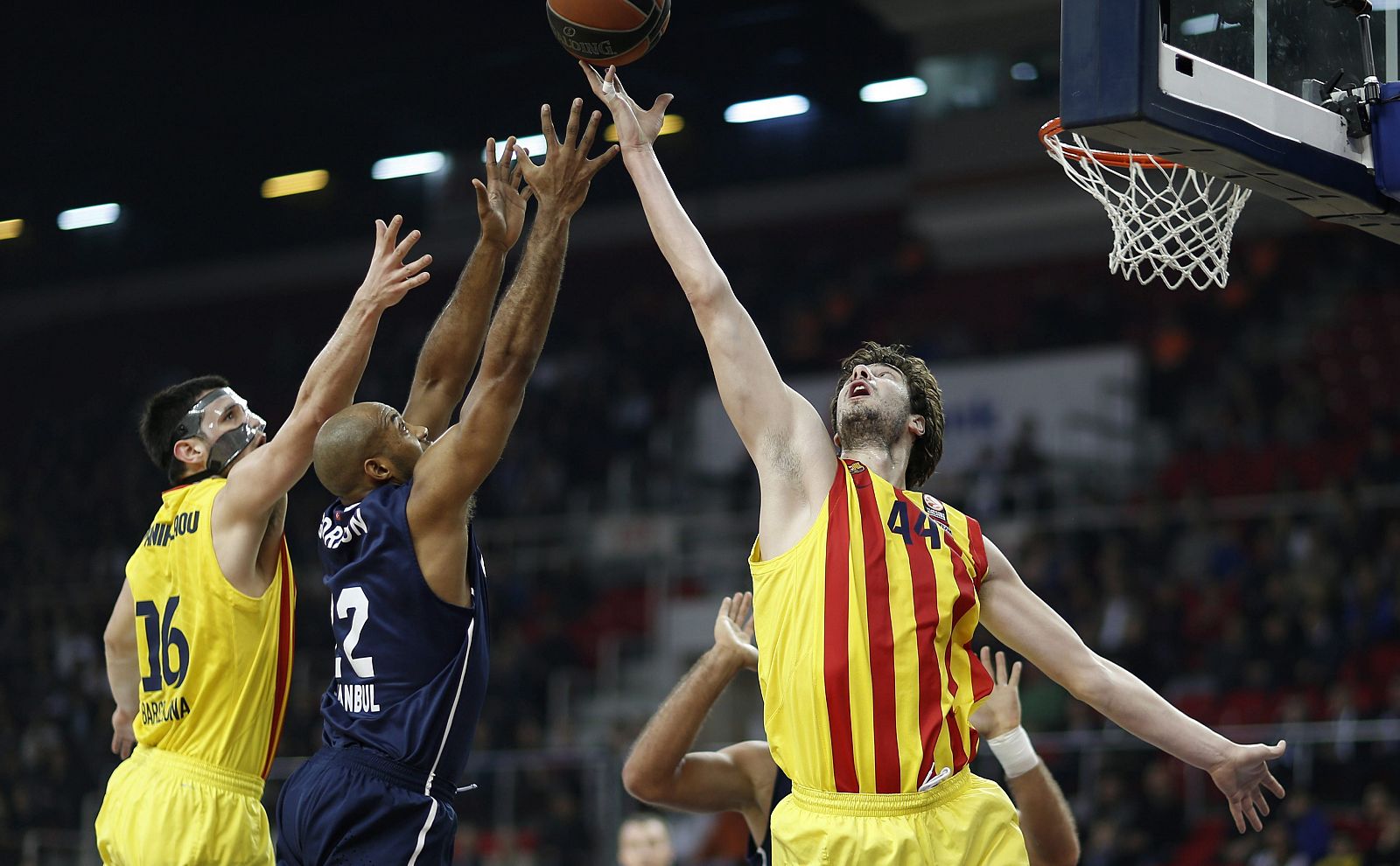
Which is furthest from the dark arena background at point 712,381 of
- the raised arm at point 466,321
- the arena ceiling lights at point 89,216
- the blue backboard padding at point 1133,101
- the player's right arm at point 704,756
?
the blue backboard padding at point 1133,101

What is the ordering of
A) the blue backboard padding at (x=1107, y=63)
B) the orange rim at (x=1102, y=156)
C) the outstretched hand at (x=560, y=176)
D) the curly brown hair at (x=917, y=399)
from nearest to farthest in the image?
1. the blue backboard padding at (x=1107, y=63)
2. the curly brown hair at (x=917, y=399)
3. the outstretched hand at (x=560, y=176)
4. the orange rim at (x=1102, y=156)

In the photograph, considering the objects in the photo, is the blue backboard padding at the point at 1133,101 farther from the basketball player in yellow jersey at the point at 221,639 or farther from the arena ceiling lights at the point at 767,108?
the arena ceiling lights at the point at 767,108

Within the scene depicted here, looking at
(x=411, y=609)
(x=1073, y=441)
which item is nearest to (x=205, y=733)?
(x=411, y=609)

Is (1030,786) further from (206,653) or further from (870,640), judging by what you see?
(206,653)

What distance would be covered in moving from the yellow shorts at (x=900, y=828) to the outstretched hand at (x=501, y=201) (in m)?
2.04

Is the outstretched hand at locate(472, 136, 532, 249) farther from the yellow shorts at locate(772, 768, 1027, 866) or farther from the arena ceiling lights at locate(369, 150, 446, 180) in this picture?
the arena ceiling lights at locate(369, 150, 446, 180)

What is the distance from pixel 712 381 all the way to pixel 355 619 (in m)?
16.0

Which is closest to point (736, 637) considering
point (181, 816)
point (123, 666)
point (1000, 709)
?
point (1000, 709)

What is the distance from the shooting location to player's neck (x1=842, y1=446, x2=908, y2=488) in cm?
417

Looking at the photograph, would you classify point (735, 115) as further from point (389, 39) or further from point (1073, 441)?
point (1073, 441)

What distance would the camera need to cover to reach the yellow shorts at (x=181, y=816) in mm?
4781

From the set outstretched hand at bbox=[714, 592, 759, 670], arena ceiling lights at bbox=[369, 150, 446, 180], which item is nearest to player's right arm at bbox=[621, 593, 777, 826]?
outstretched hand at bbox=[714, 592, 759, 670]

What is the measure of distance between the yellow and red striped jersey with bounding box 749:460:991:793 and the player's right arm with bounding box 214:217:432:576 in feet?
4.86

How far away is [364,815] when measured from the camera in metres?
4.33
